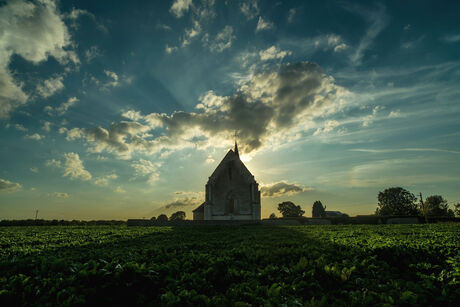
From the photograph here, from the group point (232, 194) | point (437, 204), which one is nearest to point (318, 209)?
point (437, 204)

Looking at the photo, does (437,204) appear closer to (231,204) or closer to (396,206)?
(396,206)

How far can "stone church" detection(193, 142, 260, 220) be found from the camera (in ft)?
130

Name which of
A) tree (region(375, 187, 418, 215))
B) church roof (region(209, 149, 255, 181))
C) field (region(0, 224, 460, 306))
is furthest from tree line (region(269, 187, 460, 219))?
field (region(0, 224, 460, 306))

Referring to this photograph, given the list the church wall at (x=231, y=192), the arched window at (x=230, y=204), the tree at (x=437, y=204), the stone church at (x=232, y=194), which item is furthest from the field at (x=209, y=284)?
the tree at (x=437, y=204)

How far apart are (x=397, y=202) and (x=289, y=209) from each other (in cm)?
3507

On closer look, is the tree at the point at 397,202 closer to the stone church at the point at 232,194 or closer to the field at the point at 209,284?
the stone church at the point at 232,194

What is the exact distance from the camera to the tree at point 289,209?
90.2 meters

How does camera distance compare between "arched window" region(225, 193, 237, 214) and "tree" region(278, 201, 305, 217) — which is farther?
"tree" region(278, 201, 305, 217)

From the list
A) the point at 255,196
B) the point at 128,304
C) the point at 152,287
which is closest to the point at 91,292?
the point at 128,304

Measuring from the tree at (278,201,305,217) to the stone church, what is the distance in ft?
179

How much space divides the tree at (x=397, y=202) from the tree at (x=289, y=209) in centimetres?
2656

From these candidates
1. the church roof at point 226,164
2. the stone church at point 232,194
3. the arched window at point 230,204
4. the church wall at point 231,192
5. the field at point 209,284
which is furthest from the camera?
the church roof at point 226,164

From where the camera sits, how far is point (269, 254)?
23.0 ft

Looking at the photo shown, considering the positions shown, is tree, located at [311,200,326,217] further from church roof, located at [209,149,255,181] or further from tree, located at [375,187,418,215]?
church roof, located at [209,149,255,181]
